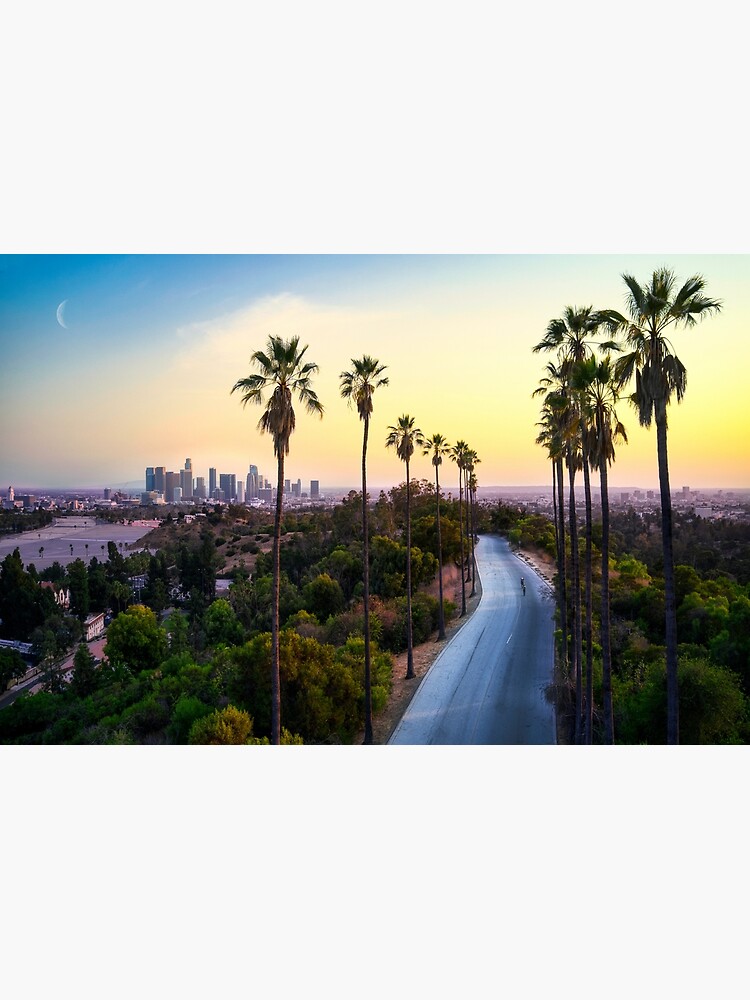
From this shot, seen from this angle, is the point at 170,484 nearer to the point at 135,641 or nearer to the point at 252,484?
the point at 252,484

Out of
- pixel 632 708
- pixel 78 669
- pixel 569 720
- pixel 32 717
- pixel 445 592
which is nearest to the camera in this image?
pixel 632 708

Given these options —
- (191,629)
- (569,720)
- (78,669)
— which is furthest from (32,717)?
(569,720)

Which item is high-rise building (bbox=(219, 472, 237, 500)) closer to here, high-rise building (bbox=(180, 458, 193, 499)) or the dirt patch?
high-rise building (bbox=(180, 458, 193, 499))

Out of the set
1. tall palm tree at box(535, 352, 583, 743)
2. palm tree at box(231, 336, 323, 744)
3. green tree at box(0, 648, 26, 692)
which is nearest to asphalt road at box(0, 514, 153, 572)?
green tree at box(0, 648, 26, 692)

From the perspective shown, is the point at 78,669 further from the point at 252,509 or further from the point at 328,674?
the point at 328,674

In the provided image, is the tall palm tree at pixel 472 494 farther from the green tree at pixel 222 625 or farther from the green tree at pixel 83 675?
the green tree at pixel 83 675

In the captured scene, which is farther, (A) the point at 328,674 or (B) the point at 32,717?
(B) the point at 32,717
